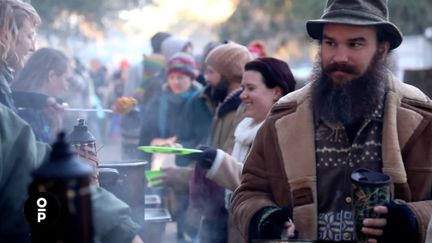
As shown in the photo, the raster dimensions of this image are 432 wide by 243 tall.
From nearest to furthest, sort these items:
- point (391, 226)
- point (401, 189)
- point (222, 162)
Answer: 1. point (391, 226)
2. point (401, 189)
3. point (222, 162)

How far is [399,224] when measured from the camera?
8.67 ft

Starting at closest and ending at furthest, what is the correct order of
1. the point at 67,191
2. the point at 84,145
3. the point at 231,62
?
the point at 67,191 → the point at 84,145 → the point at 231,62

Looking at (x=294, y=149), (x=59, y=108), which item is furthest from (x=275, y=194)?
(x=59, y=108)

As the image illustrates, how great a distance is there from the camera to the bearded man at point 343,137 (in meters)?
2.97

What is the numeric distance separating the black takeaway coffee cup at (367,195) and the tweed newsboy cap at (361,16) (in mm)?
774

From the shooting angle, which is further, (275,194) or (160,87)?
(160,87)

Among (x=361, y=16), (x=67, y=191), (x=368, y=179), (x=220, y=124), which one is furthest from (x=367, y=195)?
(x=220, y=124)

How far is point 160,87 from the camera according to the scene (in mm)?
8289

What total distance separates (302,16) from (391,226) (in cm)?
2554

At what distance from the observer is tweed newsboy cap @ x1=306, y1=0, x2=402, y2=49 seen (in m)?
3.02

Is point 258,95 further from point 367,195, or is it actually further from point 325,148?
point 367,195

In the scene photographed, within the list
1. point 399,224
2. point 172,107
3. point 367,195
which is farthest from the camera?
point 172,107

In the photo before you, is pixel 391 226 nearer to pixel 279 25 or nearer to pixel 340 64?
pixel 340 64

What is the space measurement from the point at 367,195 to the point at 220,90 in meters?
3.49
